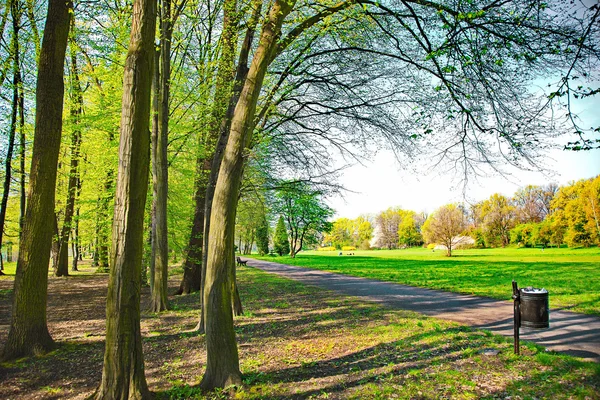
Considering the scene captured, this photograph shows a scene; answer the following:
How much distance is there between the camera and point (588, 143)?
14.2 ft

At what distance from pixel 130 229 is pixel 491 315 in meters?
7.79

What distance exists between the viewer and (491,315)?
802 cm

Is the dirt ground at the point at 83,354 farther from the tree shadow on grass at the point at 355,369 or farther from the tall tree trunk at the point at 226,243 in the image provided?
the tree shadow on grass at the point at 355,369

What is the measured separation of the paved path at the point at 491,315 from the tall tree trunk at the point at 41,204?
795cm

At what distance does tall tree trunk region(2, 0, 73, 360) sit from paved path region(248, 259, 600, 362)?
26.1 ft

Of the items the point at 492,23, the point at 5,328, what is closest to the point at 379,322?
the point at 492,23

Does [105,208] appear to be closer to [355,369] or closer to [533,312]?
[355,369]

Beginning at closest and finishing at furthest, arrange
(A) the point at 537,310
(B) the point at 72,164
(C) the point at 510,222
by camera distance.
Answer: (A) the point at 537,310 → (B) the point at 72,164 → (C) the point at 510,222

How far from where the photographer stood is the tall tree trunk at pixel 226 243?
4383 mm

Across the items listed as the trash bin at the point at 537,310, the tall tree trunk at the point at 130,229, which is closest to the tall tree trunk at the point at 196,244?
the tall tree trunk at the point at 130,229

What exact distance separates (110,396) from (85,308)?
324 inches

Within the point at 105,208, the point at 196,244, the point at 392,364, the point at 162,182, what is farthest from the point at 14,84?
the point at 392,364

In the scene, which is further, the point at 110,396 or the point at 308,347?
the point at 308,347

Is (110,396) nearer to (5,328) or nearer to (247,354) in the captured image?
(247,354)
